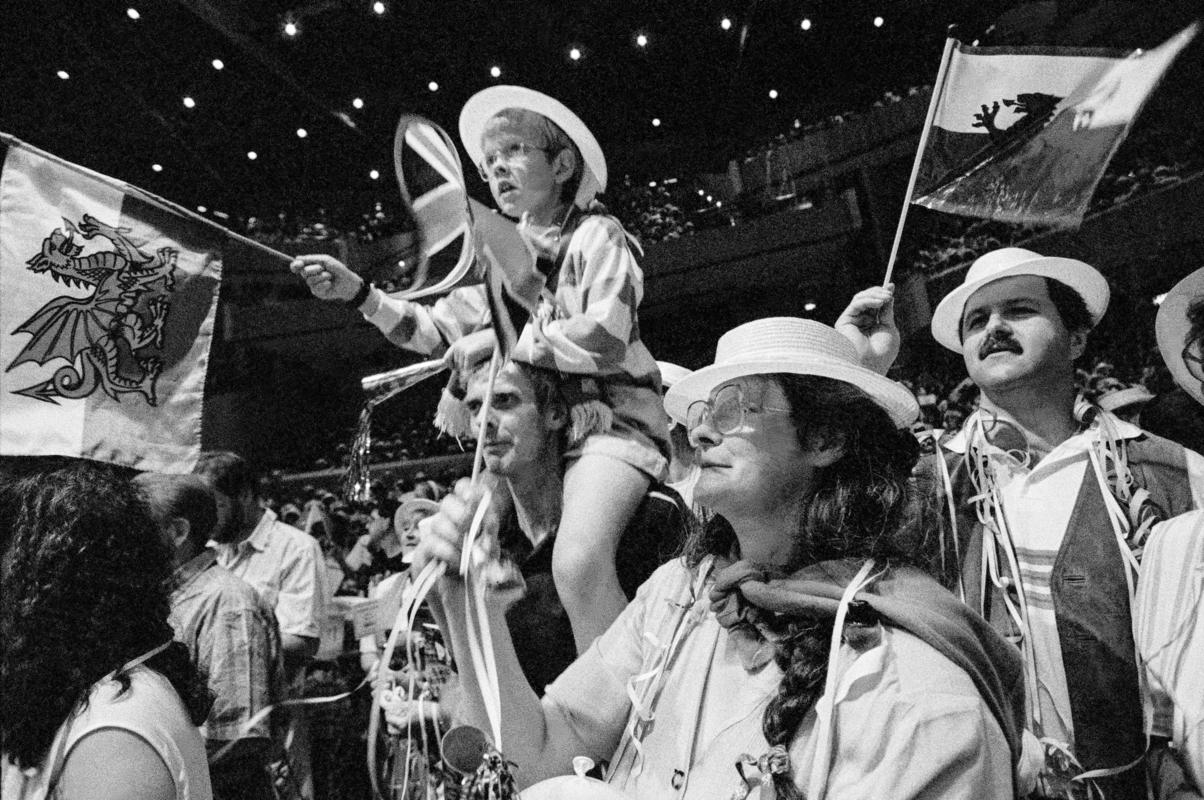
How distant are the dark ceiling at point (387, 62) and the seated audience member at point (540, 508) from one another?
437 cm

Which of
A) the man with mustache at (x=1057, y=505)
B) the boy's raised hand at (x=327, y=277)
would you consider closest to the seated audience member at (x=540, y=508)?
the boy's raised hand at (x=327, y=277)

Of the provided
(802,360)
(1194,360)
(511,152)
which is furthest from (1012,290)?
(511,152)

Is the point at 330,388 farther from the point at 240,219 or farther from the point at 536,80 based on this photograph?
the point at 536,80

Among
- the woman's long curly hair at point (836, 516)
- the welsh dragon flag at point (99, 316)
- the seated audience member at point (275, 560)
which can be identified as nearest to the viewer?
the woman's long curly hair at point (836, 516)

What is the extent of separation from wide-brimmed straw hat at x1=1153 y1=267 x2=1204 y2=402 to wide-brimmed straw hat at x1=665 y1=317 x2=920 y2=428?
0.88 metres

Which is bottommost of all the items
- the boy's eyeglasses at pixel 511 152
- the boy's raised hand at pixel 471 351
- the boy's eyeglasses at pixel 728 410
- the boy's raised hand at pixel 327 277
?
the boy's eyeglasses at pixel 728 410

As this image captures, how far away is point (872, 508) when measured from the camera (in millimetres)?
1768

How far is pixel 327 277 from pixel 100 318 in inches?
24.7

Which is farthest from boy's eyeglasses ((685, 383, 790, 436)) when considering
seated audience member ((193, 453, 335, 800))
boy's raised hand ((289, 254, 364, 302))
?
seated audience member ((193, 453, 335, 800))

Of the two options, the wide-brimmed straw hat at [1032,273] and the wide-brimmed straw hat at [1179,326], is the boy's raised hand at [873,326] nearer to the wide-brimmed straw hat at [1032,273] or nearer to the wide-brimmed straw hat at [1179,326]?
the wide-brimmed straw hat at [1032,273]

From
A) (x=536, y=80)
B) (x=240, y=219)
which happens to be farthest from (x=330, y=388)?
(x=536, y=80)

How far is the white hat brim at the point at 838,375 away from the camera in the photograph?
1847 millimetres

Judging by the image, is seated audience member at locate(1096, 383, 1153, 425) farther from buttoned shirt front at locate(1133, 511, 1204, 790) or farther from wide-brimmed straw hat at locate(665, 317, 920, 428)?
wide-brimmed straw hat at locate(665, 317, 920, 428)

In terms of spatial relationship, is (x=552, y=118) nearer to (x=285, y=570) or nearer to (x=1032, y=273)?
(x=1032, y=273)
